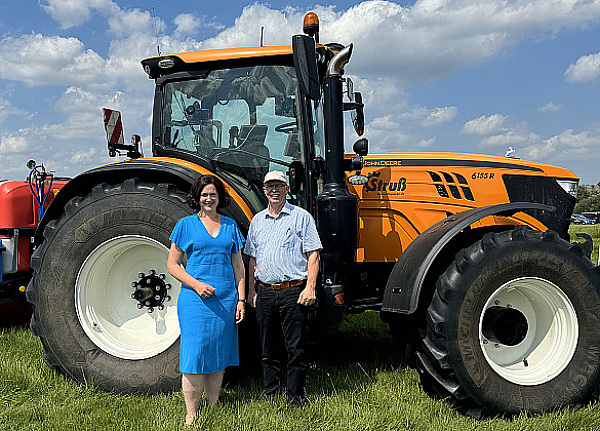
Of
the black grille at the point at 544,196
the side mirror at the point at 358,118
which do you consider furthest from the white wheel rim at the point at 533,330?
the side mirror at the point at 358,118

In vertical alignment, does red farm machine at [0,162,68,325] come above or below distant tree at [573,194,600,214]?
below

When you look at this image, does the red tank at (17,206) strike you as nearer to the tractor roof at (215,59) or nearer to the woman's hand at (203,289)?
the tractor roof at (215,59)

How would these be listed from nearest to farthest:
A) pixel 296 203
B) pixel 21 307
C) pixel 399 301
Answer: pixel 399 301, pixel 296 203, pixel 21 307

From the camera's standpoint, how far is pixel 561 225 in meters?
4.46

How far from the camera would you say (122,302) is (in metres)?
3.76

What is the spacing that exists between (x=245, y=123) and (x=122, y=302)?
1585 millimetres

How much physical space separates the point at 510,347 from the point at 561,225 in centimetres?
146

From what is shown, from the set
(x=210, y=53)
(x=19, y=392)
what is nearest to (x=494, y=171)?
(x=210, y=53)

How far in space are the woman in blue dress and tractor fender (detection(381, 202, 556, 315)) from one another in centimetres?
104

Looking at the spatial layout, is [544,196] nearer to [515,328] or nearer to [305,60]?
[515,328]

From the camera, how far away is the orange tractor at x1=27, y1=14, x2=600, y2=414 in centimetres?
331

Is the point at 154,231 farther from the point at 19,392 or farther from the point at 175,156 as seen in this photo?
the point at 19,392

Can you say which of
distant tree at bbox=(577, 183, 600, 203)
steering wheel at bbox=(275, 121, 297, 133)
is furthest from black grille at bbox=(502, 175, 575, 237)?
distant tree at bbox=(577, 183, 600, 203)

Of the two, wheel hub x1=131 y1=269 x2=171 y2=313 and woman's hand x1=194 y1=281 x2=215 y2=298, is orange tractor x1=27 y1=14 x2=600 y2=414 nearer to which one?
wheel hub x1=131 y1=269 x2=171 y2=313
